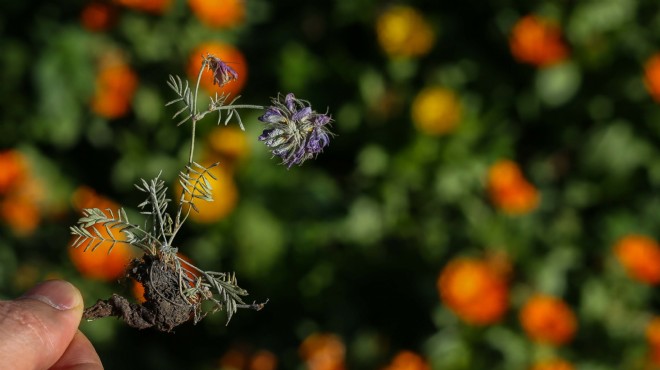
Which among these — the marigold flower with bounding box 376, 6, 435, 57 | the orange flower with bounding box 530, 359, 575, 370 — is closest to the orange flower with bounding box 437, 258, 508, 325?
the orange flower with bounding box 530, 359, 575, 370

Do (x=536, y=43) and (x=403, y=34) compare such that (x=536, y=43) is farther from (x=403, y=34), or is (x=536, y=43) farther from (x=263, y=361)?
(x=263, y=361)

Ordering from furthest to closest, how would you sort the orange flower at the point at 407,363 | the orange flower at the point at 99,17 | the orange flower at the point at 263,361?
the orange flower at the point at 99,17, the orange flower at the point at 263,361, the orange flower at the point at 407,363

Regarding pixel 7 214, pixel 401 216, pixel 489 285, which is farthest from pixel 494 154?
pixel 7 214

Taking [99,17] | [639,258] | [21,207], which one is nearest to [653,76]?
[639,258]

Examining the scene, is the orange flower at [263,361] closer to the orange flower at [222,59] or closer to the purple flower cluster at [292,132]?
the orange flower at [222,59]

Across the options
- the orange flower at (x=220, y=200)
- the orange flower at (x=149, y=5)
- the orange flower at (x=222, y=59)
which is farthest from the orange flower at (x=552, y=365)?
the orange flower at (x=149, y=5)

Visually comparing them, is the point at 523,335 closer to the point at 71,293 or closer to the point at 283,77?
the point at 283,77
